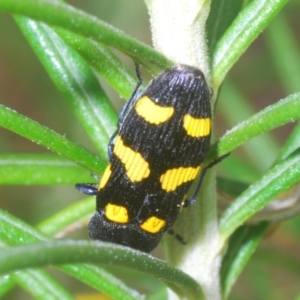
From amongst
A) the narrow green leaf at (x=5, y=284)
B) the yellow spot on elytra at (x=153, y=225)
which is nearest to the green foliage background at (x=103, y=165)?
the narrow green leaf at (x=5, y=284)

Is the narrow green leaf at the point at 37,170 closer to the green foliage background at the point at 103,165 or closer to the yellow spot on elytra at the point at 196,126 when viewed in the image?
the green foliage background at the point at 103,165

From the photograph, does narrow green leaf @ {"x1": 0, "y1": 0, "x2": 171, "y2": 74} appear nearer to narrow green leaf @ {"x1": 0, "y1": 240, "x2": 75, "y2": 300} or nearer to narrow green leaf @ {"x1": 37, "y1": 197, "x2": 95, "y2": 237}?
narrow green leaf @ {"x1": 0, "y1": 240, "x2": 75, "y2": 300}

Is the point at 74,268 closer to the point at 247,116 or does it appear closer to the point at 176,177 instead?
the point at 176,177

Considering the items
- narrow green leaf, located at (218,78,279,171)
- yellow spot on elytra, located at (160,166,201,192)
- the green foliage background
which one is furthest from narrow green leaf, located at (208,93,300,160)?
narrow green leaf, located at (218,78,279,171)

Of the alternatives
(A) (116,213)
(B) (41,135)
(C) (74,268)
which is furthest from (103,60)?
(A) (116,213)

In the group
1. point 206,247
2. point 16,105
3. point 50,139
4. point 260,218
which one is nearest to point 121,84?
point 50,139
